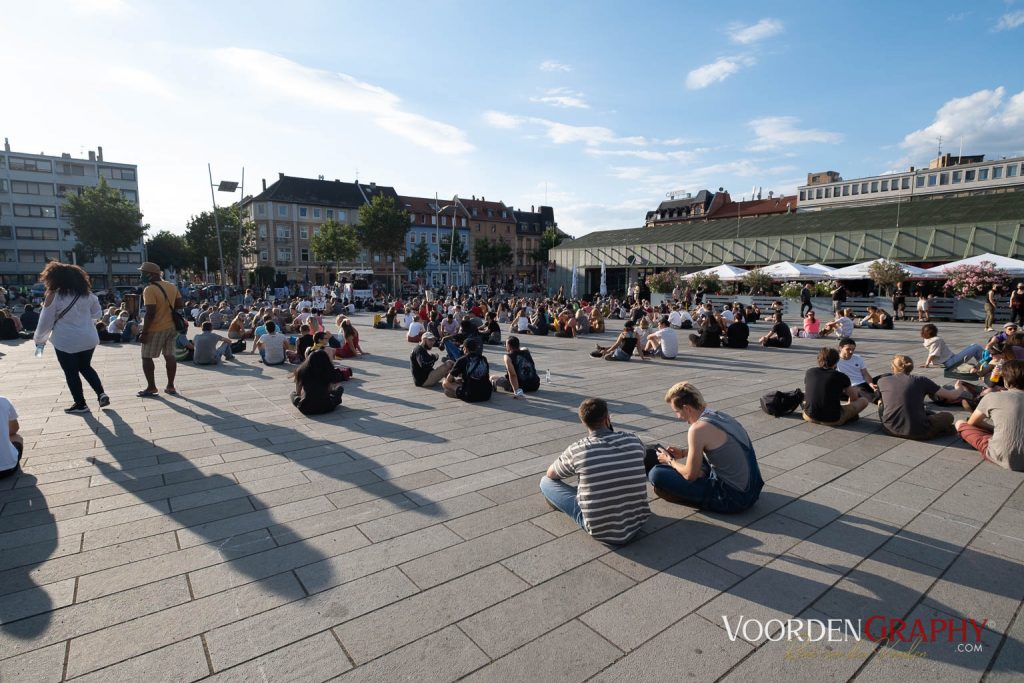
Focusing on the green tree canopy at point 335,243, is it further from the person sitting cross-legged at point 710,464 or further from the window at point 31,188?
the person sitting cross-legged at point 710,464

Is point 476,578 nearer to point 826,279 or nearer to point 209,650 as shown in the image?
point 209,650

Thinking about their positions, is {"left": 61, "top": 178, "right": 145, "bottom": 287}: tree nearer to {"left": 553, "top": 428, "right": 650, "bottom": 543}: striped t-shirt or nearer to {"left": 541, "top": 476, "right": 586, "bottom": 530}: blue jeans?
{"left": 541, "top": 476, "right": 586, "bottom": 530}: blue jeans

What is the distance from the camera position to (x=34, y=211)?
6594 centimetres

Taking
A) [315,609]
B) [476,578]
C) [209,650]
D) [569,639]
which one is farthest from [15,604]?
[569,639]

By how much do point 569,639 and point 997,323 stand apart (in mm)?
24350

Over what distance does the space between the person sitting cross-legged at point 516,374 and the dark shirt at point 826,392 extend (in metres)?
Answer: 3.79

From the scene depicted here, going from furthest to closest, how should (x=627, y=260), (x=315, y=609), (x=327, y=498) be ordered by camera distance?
(x=627, y=260) < (x=327, y=498) < (x=315, y=609)

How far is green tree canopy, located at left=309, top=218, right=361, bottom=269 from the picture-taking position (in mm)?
57500

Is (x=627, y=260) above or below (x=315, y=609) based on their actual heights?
above

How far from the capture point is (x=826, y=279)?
86.0 ft

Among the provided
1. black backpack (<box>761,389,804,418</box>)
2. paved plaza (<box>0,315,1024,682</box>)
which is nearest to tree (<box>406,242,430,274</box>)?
paved plaza (<box>0,315,1024,682</box>)

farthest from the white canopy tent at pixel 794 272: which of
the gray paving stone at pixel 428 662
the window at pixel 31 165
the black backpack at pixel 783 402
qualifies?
the window at pixel 31 165

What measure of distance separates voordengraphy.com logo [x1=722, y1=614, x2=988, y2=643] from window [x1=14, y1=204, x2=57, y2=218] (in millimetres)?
89017

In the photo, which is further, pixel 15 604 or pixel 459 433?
pixel 459 433
